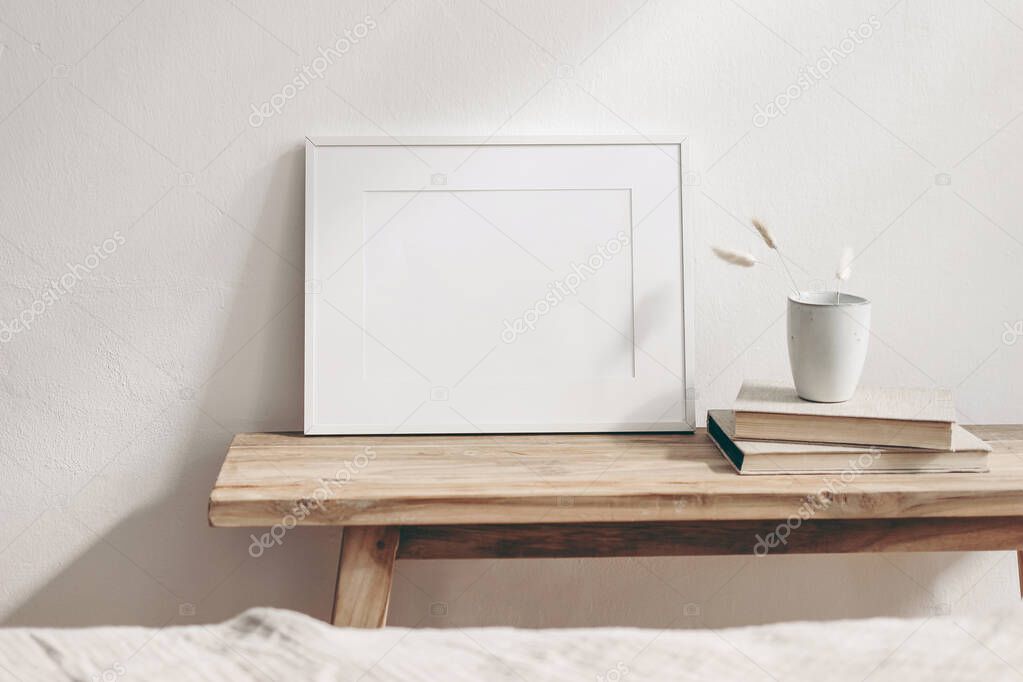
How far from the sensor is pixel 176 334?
1304 mm

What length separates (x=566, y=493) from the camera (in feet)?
3.39

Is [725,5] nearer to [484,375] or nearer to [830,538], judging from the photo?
[484,375]

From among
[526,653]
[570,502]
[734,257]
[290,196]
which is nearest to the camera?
[526,653]

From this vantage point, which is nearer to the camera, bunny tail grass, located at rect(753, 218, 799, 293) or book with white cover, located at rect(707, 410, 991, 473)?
book with white cover, located at rect(707, 410, 991, 473)

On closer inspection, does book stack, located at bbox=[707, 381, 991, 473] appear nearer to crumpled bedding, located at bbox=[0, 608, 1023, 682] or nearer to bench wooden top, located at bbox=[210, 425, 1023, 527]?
bench wooden top, located at bbox=[210, 425, 1023, 527]

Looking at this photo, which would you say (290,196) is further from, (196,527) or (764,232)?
(764,232)

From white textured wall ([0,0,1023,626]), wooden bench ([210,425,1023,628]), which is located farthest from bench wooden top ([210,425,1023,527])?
white textured wall ([0,0,1023,626])

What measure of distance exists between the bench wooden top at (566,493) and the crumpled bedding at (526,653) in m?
0.48

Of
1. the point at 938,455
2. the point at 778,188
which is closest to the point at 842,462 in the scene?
the point at 938,455

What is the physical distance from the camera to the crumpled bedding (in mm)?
483

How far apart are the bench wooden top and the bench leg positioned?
0.20 ft

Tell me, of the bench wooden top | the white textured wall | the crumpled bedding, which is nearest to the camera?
the crumpled bedding

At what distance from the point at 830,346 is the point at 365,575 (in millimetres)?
658

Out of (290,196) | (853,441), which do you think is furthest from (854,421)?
(290,196)
